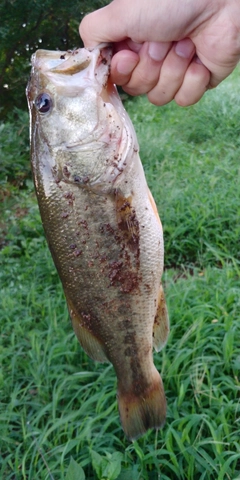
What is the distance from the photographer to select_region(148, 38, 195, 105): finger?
1883 millimetres

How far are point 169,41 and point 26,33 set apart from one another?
4613 millimetres

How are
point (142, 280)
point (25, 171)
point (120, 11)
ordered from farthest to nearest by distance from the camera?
point (25, 171) → point (142, 280) → point (120, 11)

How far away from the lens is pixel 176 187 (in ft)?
16.8

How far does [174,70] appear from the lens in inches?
76.2

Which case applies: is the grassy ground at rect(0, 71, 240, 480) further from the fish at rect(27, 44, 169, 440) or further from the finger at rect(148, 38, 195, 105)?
the finger at rect(148, 38, 195, 105)

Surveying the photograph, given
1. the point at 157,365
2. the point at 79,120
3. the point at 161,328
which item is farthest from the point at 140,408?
the point at 79,120

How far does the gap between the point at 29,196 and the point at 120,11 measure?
4.46 meters

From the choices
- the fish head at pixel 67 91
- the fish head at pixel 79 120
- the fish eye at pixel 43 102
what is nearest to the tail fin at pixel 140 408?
the fish head at pixel 79 120

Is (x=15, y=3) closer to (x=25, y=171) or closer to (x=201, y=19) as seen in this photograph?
(x=25, y=171)

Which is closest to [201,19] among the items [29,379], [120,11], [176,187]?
[120,11]

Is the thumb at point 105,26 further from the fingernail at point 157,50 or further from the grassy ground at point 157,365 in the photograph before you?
the grassy ground at point 157,365

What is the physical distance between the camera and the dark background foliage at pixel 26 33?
4805mm

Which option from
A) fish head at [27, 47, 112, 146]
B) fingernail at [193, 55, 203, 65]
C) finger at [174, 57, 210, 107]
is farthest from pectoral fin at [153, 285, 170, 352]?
fingernail at [193, 55, 203, 65]

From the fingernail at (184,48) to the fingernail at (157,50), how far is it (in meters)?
0.06
